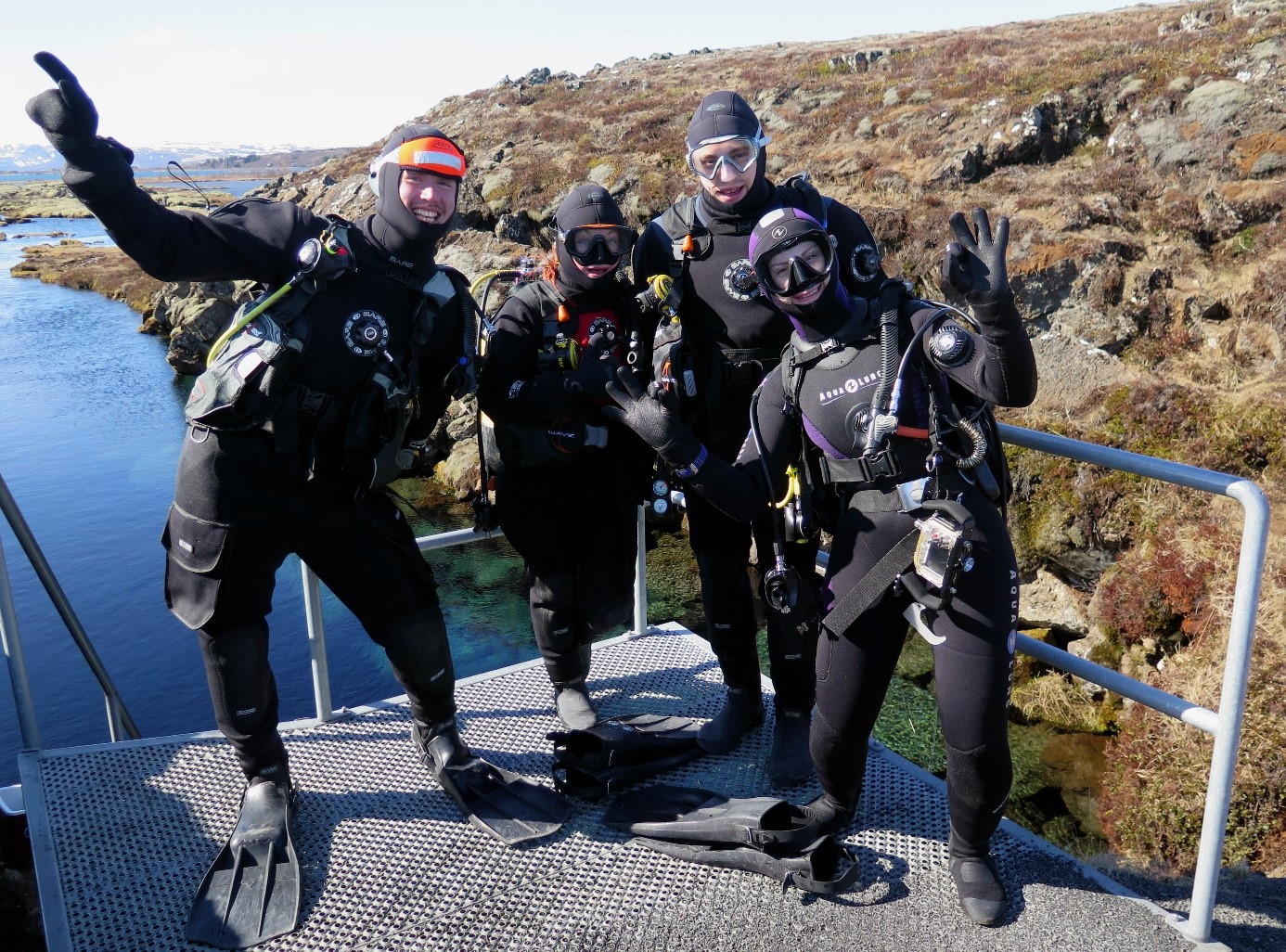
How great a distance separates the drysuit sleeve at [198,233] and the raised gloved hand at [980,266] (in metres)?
2.26

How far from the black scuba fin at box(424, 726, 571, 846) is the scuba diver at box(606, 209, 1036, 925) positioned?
115 cm

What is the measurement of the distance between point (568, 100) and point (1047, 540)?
105ft

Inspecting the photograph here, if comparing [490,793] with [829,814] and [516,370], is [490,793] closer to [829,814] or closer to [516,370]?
[829,814]

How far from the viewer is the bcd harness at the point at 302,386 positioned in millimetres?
3201

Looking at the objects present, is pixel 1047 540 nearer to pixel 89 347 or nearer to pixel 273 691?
pixel 273 691

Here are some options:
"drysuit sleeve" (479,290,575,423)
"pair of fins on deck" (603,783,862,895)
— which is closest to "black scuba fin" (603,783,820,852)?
"pair of fins on deck" (603,783,862,895)

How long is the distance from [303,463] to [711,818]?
203 cm

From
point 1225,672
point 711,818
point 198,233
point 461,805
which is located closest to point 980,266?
point 1225,672

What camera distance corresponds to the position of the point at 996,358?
2713 mm

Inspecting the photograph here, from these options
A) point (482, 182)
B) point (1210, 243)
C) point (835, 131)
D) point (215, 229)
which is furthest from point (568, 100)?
point (215, 229)

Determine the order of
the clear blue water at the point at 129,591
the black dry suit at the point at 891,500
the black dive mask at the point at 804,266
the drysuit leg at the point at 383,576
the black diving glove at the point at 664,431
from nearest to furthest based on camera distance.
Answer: the black dry suit at the point at 891,500 < the black dive mask at the point at 804,266 < the black diving glove at the point at 664,431 < the drysuit leg at the point at 383,576 < the clear blue water at the point at 129,591

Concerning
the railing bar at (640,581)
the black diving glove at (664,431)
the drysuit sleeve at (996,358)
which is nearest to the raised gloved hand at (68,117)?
the black diving glove at (664,431)

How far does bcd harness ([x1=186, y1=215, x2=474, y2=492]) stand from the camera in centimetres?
320

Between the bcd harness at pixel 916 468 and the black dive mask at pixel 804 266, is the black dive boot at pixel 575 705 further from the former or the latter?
the black dive mask at pixel 804 266
